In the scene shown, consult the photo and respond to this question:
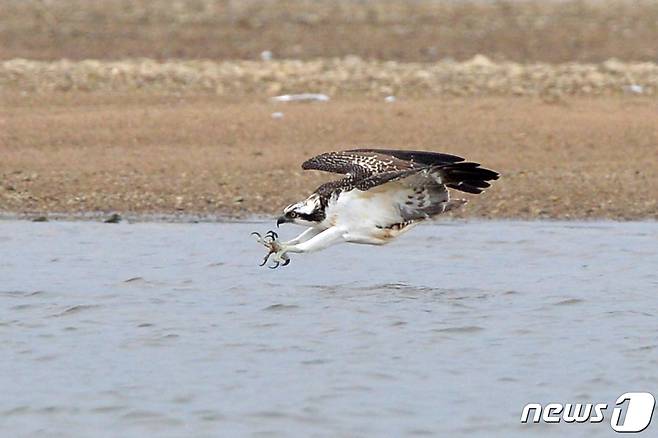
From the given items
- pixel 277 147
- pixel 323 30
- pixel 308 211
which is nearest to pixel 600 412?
pixel 308 211

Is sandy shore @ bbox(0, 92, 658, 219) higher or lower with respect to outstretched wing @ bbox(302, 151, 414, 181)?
lower

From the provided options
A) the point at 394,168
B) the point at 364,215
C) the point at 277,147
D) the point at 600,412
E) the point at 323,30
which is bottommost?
the point at 600,412

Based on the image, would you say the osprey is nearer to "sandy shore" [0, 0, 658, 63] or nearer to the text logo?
the text logo

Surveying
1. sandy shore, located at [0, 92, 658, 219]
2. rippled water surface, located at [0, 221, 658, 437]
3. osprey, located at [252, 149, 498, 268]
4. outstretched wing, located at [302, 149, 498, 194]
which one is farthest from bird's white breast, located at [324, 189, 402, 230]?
sandy shore, located at [0, 92, 658, 219]

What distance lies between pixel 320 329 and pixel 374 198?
33.8 inches

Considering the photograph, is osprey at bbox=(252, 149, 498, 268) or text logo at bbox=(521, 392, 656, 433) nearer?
text logo at bbox=(521, 392, 656, 433)

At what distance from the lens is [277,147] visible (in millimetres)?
14672

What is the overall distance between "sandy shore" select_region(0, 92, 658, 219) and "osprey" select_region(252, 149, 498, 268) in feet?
11.5

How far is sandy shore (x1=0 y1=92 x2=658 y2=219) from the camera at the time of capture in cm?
1328

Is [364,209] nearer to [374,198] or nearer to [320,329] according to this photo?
[374,198]

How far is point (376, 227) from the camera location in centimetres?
952

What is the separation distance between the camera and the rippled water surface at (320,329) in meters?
7.88

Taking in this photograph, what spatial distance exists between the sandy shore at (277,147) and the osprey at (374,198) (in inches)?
138

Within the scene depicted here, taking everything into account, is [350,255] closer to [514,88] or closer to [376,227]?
[376,227]
